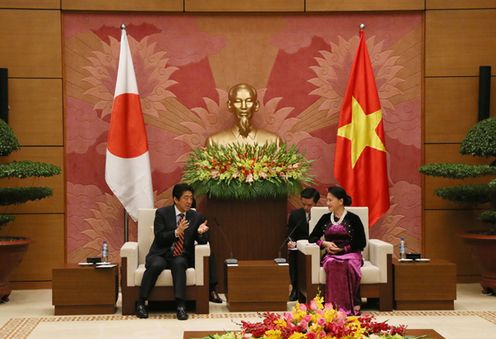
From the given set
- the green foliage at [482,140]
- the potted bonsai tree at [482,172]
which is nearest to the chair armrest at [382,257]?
the potted bonsai tree at [482,172]

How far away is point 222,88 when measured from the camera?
9039 mm

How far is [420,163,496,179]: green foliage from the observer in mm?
8078

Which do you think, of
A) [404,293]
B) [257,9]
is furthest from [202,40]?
[404,293]

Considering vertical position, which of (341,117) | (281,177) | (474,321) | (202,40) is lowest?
(474,321)

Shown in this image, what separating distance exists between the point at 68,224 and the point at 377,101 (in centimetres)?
364

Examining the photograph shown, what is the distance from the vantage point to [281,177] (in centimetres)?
828

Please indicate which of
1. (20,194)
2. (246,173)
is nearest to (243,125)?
(246,173)

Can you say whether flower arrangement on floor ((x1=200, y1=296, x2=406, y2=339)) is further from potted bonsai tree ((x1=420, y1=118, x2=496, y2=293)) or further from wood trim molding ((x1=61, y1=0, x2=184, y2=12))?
wood trim molding ((x1=61, y1=0, x2=184, y2=12))

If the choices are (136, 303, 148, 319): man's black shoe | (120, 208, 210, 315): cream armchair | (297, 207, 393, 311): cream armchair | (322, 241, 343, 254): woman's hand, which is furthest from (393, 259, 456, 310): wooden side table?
(136, 303, 148, 319): man's black shoe

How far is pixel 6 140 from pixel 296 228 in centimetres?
295

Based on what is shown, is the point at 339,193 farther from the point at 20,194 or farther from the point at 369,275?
the point at 20,194

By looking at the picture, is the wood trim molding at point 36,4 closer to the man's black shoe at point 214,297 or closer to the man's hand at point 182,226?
the man's hand at point 182,226

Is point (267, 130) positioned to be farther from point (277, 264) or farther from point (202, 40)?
point (277, 264)

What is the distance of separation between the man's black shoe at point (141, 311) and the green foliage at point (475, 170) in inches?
128
